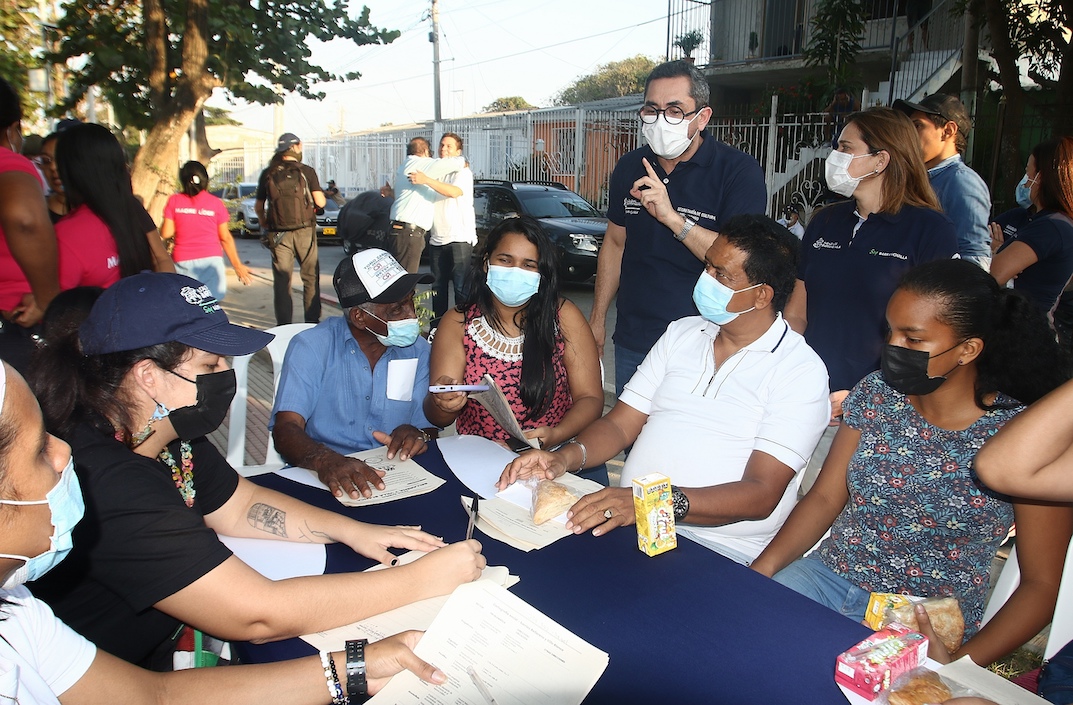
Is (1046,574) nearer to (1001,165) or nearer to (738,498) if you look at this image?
(738,498)

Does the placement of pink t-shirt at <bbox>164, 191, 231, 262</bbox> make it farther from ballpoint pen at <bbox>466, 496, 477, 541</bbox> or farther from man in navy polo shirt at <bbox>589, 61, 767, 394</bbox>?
ballpoint pen at <bbox>466, 496, 477, 541</bbox>

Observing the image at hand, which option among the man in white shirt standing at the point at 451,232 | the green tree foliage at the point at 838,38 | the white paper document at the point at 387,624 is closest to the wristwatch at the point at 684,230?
the white paper document at the point at 387,624

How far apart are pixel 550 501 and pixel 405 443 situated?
2.38ft

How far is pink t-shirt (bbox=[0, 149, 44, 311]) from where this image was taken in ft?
10.5

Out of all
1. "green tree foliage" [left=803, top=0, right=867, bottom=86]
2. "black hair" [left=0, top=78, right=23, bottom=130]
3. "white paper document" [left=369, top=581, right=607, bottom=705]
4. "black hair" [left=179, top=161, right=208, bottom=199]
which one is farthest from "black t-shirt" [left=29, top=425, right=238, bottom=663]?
"green tree foliage" [left=803, top=0, right=867, bottom=86]

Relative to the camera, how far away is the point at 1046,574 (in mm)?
1859

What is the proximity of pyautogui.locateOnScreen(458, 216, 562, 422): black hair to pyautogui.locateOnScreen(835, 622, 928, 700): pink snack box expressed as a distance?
1717 millimetres

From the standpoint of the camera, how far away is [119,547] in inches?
62.2

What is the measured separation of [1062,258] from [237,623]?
3.99 metres

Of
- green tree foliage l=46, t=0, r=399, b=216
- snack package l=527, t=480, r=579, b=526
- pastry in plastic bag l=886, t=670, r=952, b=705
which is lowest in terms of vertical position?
pastry in plastic bag l=886, t=670, r=952, b=705

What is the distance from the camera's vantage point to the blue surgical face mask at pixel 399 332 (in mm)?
2881

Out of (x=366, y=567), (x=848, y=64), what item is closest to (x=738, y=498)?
(x=366, y=567)

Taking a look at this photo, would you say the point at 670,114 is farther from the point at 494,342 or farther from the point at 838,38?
the point at 838,38

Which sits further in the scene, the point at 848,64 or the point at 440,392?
the point at 848,64
